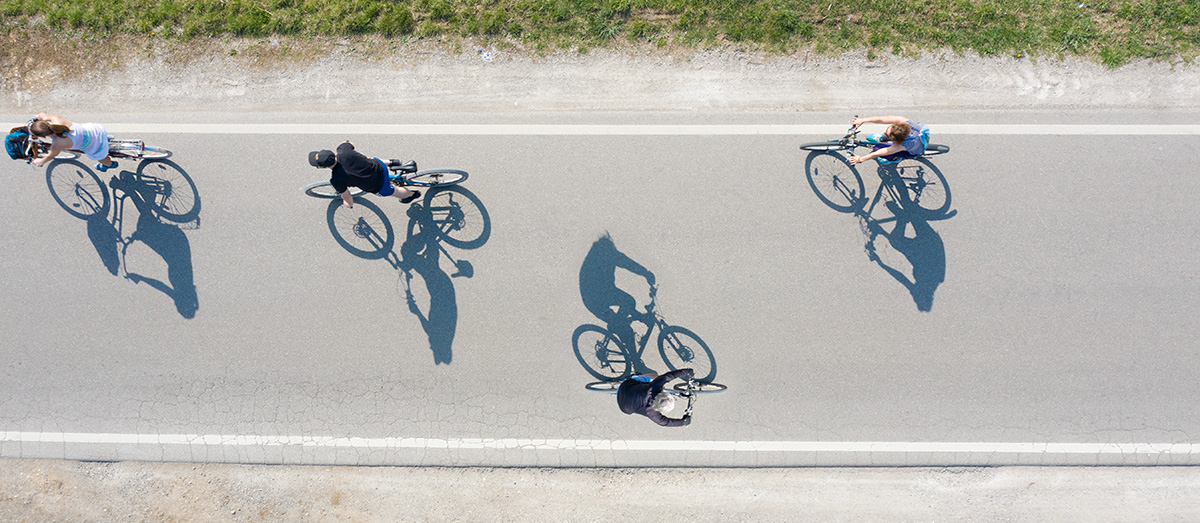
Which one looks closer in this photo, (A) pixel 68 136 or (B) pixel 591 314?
(A) pixel 68 136

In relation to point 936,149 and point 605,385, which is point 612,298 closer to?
point 605,385

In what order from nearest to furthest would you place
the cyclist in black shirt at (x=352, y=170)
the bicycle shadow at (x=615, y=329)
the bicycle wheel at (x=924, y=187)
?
the cyclist in black shirt at (x=352, y=170), the bicycle shadow at (x=615, y=329), the bicycle wheel at (x=924, y=187)

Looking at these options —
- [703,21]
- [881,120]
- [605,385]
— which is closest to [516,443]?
[605,385]

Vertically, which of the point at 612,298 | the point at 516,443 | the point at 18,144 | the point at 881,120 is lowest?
the point at 516,443

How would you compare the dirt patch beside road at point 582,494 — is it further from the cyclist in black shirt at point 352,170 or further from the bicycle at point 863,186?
the cyclist in black shirt at point 352,170

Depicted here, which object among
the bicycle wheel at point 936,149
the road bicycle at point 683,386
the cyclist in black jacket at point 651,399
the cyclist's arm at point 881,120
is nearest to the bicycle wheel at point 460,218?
the road bicycle at point 683,386

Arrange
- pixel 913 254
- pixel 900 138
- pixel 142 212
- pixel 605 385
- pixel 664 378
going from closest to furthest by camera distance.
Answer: pixel 900 138, pixel 664 378, pixel 605 385, pixel 913 254, pixel 142 212

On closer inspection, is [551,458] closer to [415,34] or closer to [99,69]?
[415,34]
